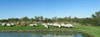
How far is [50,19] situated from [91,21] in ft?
76.8

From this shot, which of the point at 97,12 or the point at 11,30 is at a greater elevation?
the point at 97,12

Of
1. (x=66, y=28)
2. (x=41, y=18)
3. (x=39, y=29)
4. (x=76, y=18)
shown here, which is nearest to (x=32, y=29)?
(x=39, y=29)

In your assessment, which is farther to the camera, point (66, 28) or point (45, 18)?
point (45, 18)

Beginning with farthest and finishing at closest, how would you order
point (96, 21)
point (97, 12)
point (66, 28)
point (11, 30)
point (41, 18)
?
point (41, 18)
point (97, 12)
point (96, 21)
point (66, 28)
point (11, 30)

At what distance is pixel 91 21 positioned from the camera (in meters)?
51.8

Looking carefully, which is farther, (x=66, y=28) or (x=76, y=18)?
(x=76, y=18)

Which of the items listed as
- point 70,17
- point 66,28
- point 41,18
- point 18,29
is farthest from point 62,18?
point 18,29

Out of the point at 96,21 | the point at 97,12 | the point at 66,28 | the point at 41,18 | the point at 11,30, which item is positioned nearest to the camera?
the point at 11,30

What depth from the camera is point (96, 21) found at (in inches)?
2003

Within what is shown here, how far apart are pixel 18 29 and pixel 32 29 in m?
3.43

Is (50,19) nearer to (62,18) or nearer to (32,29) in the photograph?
(62,18)

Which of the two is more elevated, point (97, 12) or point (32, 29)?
point (97, 12)

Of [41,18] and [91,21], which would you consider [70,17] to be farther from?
[91,21]

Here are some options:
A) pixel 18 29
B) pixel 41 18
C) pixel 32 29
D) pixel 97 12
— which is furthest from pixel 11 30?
pixel 97 12
